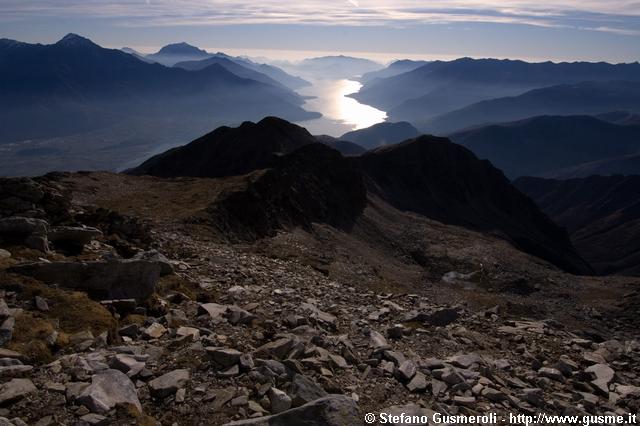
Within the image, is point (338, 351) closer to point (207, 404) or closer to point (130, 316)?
point (207, 404)

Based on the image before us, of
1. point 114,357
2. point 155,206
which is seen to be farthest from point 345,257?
point 114,357

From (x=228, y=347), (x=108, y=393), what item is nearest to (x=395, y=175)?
(x=228, y=347)

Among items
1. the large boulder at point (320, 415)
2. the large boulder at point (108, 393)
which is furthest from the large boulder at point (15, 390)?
the large boulder at point (320, 415)

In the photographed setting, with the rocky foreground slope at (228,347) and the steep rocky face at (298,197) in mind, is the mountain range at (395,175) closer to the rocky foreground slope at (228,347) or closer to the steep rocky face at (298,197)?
the steep rocky face at (298,197)

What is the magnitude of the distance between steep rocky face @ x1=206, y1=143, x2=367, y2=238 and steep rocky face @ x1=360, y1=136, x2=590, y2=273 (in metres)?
24.2

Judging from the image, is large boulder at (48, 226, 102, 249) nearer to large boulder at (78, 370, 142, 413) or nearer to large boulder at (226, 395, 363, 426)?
large boulder at (78, 370, 142, 413)

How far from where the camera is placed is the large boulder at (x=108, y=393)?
8.36 m

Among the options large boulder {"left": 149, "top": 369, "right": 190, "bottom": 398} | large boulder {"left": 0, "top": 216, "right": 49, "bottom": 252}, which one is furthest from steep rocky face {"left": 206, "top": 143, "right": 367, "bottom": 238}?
large boulder {"left": 149, "top": 369, "right": 190, "bottom": 398}

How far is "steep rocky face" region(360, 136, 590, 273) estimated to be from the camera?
4112 inches

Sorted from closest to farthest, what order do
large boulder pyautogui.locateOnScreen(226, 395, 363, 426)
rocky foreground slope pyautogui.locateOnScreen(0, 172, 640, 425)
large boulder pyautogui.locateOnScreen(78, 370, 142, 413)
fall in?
large boulder pyautogui.locateOnScreen(78, 370, 142, 413)
large boulder pyautogui.locateOnScreen(226, 395, 363, 426)
rocky foreground slope pyautogui.locateOnScreen(0, 172, 640, 425)

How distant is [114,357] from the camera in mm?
9914

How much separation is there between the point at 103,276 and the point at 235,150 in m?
86.8

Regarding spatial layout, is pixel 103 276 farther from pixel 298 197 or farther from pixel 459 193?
pixel 459 193

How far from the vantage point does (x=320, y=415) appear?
28.6 feet
